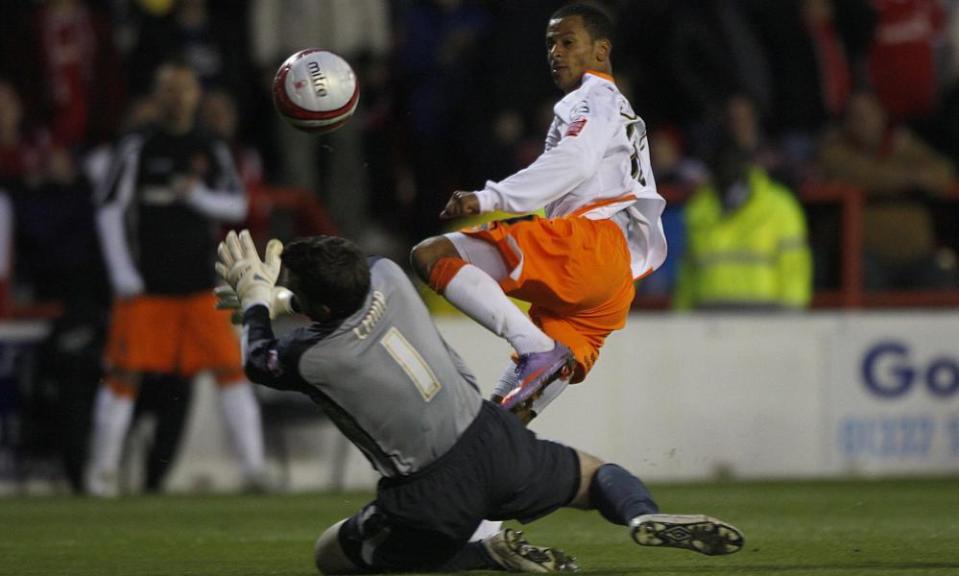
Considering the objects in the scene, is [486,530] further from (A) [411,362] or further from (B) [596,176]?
(B) [596,176]

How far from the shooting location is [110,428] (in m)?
11.7

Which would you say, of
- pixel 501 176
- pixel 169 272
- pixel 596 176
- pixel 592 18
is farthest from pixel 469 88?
pixel 596 176

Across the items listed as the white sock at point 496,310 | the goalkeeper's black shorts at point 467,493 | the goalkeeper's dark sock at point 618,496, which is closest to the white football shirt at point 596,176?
the white sock at point 496,310

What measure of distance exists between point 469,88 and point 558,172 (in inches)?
276

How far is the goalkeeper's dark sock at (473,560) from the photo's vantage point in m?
6.82

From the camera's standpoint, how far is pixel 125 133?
12984 millimetres

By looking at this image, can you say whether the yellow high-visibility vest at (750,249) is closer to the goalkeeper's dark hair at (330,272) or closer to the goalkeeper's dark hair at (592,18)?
the goalkeeper's dark hair at (592,18)

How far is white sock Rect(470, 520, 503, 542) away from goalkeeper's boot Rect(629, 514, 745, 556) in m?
0.85

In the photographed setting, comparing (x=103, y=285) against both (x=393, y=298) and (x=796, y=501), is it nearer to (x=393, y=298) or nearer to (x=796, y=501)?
(x=796, y=501)

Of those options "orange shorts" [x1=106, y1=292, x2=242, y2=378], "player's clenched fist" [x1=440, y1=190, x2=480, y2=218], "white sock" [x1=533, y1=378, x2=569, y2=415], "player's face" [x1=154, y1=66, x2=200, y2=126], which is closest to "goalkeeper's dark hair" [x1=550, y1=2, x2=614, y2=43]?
"player's clenched fist" [x1=440, y1=190, x2=480, y2=218]

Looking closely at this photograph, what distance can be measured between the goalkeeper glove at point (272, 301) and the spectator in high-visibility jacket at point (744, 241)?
636cm

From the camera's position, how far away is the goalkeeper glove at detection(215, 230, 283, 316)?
656 cm

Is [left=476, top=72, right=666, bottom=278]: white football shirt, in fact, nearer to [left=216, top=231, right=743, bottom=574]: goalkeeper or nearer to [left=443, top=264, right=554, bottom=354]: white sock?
[left=443, top=264, right=554, bottom=354]: white sock

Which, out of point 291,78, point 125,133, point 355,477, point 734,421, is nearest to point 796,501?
point 734,421
